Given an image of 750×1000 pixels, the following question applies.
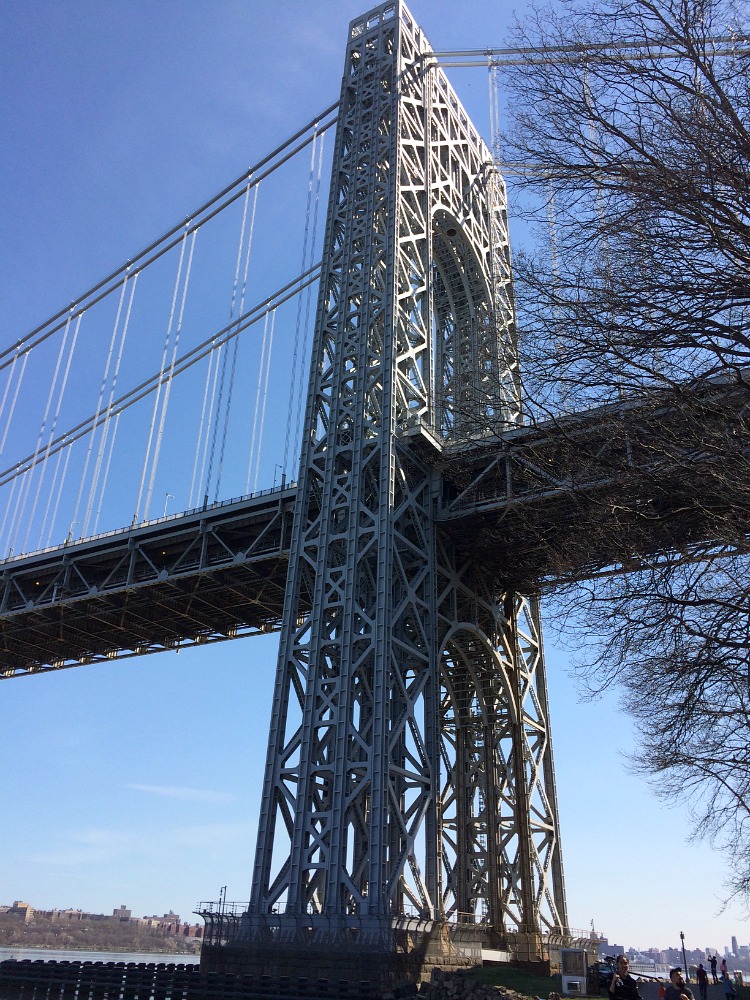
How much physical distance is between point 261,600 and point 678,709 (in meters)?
25.7

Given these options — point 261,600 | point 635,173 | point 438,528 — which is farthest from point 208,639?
point 635,173

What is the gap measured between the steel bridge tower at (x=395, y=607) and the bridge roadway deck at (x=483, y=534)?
6.28 ft

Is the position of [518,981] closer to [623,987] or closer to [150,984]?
[150,984]

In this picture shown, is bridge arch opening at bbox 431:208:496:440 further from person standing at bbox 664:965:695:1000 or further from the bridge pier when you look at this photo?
person standing at bbox 664:965:695:1000

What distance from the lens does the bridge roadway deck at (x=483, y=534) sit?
10.1 m

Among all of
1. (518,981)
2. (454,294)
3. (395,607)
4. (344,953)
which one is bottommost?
(518,981)

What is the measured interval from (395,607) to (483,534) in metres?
3.92

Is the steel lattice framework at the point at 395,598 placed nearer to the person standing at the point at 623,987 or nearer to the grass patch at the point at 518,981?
the grass patch at the point at 518,981

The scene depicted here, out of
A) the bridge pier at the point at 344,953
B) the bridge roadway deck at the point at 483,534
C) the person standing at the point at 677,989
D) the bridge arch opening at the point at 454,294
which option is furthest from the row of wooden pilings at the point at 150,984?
the bridge arch opening at the point at 454,294

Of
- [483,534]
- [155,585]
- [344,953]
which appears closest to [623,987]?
[344,953]

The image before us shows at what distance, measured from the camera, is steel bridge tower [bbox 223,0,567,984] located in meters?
21.4

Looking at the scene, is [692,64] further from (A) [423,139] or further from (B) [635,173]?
(A) [423,139]

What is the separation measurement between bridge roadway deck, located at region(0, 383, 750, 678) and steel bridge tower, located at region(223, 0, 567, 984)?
1914 mm

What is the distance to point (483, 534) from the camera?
2650cm
